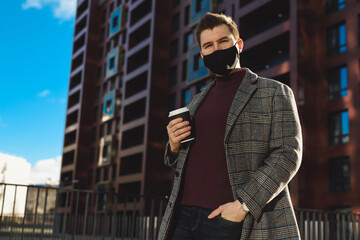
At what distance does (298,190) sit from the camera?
22078 millimetres

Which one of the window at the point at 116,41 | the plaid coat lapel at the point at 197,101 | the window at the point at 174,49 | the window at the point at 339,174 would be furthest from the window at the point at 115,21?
the plaid coat lapel at the point at 197,101

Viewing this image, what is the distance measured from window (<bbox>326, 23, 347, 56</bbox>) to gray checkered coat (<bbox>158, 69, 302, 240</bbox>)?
24.7 m

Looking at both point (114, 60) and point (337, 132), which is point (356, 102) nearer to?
point (337, 132)

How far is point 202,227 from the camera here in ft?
8.48

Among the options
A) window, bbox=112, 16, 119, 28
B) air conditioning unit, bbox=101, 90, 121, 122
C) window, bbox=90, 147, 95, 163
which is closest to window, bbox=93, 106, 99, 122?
window, bbox=90, 147, 95, 163

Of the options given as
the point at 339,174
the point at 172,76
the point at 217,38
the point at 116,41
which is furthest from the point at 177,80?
the point at 217,38

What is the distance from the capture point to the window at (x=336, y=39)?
25297mm

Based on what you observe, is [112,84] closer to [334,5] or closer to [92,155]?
[92,155]

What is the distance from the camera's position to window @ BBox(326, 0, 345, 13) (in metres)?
26.0

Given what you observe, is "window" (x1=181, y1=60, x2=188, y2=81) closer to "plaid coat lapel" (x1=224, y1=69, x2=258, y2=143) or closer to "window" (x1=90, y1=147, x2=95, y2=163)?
"window" (x1=90, y1=147, x2=95, y2=163)

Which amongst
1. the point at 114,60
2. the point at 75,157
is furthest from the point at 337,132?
the point at 75,157

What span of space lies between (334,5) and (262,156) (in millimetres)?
26812

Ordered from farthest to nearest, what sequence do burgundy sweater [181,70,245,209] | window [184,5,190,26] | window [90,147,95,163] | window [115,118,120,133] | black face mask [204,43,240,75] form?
window [90,147,95,163] → window [115,118,120,133] → window [184,5,190,26] → black face mask [204,43,240,75] → burgundy sweater [181,70,245,209]

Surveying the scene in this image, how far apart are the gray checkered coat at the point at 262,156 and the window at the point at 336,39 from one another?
24663 mm
